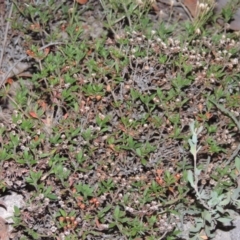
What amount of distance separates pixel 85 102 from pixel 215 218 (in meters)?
0.78

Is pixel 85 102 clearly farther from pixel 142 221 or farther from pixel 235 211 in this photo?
pixel 235 211

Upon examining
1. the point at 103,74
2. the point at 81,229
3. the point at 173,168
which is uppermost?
the point at 103,74

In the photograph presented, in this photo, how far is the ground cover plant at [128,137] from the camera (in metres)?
2.77

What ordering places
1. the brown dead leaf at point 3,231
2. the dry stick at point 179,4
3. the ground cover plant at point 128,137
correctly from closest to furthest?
the ground cover plant at point 128,137 → the brown dead leaf at point 3,231 → the dry stick at point 179,4

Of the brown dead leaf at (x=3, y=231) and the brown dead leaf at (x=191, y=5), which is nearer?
the brown dead leaf at (x=3, y=231)

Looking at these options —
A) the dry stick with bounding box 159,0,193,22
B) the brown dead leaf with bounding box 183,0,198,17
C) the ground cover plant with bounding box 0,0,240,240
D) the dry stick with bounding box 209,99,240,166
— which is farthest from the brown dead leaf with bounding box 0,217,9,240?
the brown dead leaf with bounding box 183,0,198,17

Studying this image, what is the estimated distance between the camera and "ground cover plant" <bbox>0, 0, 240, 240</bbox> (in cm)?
277

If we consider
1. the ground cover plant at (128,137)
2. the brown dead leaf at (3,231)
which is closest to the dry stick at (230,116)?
the ground cover plant at (128,137)

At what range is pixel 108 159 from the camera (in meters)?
2.87

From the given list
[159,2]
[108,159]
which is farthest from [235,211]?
[159,2]

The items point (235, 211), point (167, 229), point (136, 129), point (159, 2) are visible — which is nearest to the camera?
point (167, 229)

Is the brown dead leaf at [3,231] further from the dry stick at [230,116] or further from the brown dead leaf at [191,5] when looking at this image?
the brown dead leaf at [191,5]

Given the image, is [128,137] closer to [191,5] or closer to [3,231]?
[3,231]

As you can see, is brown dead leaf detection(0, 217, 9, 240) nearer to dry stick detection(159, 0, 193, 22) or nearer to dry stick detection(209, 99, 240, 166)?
dry stick detection(209, 99, 240, 166)
